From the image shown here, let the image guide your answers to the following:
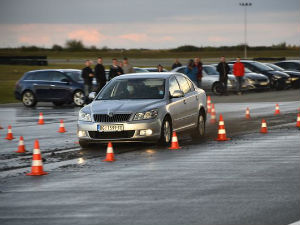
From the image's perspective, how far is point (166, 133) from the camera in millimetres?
16109

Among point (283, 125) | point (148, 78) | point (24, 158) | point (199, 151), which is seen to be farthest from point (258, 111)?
point (24, 158)

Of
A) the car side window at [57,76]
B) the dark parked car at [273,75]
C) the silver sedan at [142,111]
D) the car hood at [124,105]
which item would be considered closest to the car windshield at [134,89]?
the silver sedan at [142,111]

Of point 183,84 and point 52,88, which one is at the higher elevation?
point 183,84

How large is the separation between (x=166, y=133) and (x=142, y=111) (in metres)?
0.82

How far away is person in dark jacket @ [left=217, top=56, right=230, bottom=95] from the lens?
3653 centimetres

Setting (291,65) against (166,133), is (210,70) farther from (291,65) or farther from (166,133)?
(166,133)

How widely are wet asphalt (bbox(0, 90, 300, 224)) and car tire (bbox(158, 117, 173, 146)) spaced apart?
0.26 metres

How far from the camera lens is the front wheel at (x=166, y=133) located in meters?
15.9

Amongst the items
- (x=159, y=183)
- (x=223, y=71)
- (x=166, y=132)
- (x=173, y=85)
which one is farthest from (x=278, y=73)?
(x=159, y=183)

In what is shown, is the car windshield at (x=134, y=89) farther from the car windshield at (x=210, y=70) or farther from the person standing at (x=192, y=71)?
the car windshield at (x=210, y=70)

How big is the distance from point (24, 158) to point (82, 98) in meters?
17.2

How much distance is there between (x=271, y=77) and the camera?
42031mm

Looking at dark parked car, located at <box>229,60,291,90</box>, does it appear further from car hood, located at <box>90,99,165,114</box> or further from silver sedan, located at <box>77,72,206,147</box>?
car hood, located at <box>90,99,165,114</box>

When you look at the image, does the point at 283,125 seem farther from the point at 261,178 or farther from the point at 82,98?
the point at 82,98
